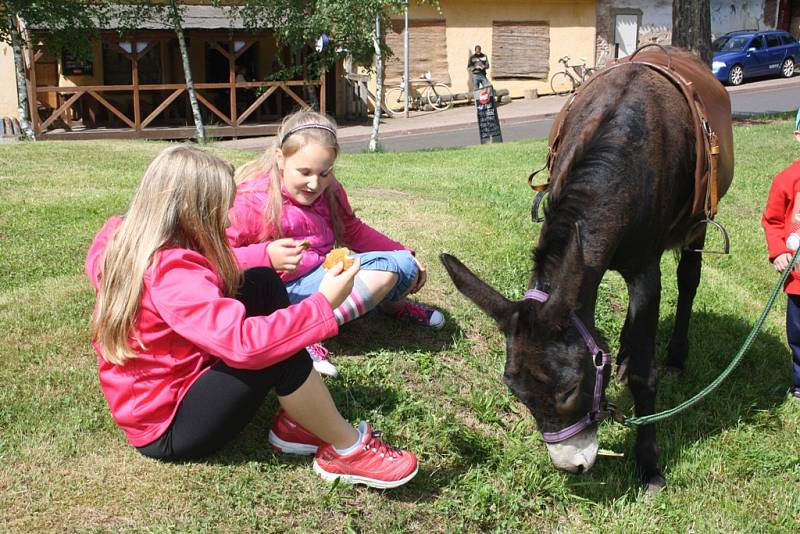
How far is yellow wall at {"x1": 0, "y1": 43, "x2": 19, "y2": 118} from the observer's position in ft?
70.9

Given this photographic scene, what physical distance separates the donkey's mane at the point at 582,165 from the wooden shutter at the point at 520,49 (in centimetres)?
2504

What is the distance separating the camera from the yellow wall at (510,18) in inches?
1078


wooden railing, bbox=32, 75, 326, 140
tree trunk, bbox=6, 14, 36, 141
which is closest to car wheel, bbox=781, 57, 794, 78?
wooden railing, bbox=32, 75, 326, 140

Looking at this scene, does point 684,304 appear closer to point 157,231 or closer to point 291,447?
point 291,447

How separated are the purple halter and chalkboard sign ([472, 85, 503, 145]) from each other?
13448mm

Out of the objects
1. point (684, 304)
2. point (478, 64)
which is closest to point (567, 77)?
point (478, 64)

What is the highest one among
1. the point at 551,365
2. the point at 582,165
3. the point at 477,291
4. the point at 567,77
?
the point at 567,77

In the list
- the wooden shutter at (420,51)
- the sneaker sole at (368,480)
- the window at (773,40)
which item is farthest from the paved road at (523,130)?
the sneaker sole at (368,480)

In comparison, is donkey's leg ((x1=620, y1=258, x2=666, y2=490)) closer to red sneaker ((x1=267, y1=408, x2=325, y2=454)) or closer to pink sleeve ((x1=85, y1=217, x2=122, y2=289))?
red sneaker ((x1=267, y1=408, x2=325, y2=454))

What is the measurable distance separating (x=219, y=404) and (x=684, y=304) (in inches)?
126

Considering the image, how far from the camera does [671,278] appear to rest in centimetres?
651

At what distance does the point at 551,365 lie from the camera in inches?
117

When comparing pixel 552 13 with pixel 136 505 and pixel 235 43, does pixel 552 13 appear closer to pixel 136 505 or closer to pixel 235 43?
pixel 235 43

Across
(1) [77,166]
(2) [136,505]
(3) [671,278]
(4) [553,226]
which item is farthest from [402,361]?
(1) [77,166]
